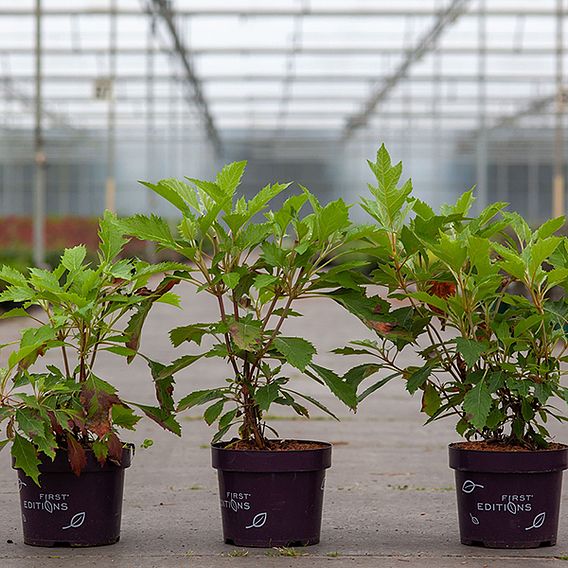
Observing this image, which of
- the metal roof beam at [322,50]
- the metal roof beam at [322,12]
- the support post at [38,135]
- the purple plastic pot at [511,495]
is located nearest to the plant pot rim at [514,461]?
the purple plastic pot at [511,495]

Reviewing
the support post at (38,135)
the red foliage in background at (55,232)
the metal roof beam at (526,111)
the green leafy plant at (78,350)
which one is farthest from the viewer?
the metal roof beam at (526,111)

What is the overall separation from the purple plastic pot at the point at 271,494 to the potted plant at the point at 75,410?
24 centimetres

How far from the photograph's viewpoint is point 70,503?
308 cm

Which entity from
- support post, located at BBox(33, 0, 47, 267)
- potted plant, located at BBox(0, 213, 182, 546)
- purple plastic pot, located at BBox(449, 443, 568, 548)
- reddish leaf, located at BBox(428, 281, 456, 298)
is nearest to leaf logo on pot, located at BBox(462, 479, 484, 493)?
purple plastic pot, located at BBox(449, 443, 568, 548)

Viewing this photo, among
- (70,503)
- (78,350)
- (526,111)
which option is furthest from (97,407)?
(526,111)

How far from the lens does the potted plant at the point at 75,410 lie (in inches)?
117

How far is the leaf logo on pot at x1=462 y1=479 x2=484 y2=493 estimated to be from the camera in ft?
10.2

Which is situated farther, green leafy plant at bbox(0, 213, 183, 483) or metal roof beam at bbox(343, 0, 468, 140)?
metal roof beam at bbox(343, 0, 468, 140)

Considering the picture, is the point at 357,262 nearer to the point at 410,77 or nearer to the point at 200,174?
the point at 410,77

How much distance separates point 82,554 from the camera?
3.04m

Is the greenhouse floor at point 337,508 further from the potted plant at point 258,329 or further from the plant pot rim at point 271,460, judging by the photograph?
the plant pot rim at point 271,460

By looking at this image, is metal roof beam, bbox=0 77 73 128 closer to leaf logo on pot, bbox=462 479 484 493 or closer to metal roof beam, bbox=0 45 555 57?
metal roof beam, bbox=0 45 555 57

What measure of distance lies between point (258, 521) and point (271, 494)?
0.09 meters

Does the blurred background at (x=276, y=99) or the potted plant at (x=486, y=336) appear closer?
the potted plant at (x=486, y=336)
